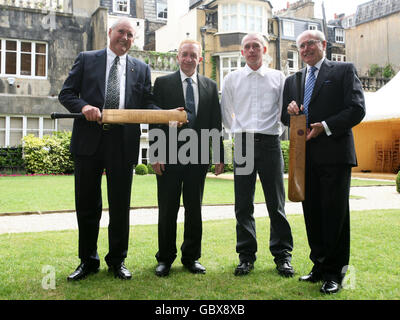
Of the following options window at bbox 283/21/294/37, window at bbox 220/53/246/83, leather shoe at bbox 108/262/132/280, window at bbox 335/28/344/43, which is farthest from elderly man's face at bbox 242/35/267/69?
window at bbox 335/28/344/43

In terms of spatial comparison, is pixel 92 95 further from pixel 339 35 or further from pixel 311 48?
pixel 339 35

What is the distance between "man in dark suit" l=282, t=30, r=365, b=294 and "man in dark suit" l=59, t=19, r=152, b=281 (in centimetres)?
158

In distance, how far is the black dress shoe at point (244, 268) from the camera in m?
3.97

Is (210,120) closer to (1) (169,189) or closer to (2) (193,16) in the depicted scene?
(1) (169,189)

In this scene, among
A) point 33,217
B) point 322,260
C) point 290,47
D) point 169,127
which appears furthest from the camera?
point 290,47

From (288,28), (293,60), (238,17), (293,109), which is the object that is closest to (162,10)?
(238,17)

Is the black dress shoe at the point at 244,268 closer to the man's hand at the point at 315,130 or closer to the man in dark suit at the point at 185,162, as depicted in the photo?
the man in dark suit at the point at 185,162

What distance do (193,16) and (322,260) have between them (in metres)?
26.5

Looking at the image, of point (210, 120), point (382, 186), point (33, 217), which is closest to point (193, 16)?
point (382, 186)

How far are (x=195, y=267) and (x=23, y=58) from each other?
18.7 m

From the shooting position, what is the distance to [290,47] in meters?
30.8

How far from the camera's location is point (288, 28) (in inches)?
1227

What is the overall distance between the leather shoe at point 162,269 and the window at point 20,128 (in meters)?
17.2

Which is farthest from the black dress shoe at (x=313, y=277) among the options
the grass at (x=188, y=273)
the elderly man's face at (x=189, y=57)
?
the elderly man's face at (x=189, y=57)
